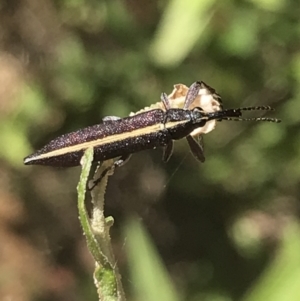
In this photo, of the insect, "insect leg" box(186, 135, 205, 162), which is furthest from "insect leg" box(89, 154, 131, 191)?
"insect leg" box(186, 135, 205, 162)

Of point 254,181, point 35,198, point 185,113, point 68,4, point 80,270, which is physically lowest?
point 185,113

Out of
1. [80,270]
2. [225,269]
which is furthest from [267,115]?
[80,270]

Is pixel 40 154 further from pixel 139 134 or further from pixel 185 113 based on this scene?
pixel 185 113

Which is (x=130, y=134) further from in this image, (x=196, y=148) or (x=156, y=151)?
(x=156, y=151)

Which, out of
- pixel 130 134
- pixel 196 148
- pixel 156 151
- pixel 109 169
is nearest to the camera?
pixel 109 169

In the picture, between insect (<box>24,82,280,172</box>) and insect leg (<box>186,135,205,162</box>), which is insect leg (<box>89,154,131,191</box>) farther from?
insect leg (<box>186,135,205,162</box>)

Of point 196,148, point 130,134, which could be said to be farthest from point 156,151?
point 130,134
